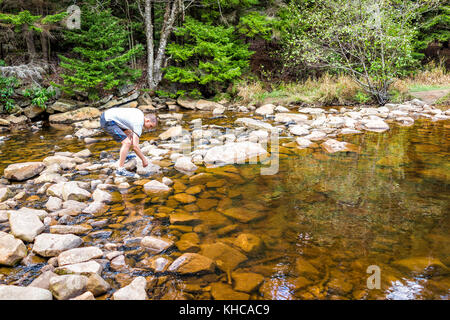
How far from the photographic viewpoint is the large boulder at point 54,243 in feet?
8.18

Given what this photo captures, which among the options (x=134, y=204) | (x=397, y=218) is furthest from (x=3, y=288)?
(x=397, y=218)

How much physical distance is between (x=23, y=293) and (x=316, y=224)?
2.58 metres

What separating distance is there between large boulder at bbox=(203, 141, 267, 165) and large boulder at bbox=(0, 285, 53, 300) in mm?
3384

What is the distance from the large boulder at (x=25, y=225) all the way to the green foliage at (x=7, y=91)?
27.5 ft

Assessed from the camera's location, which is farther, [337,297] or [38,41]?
[38,41]

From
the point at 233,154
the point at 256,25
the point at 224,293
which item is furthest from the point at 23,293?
the point at 256,25

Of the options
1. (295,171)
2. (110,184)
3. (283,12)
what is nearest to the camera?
(110,184)

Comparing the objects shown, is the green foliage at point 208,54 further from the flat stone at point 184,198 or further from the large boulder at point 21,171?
the flat stone at point 184,198

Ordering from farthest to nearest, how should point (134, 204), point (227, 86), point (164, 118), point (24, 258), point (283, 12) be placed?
1. point (227, 86)
2. point (283, 12)
3. point (164, 118)
4. point (134, 204)
5. point (24, 258)

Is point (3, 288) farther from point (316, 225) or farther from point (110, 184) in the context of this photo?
point (316, 225)

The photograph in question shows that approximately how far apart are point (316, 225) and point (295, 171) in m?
1.70

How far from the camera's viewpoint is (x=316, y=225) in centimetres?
296

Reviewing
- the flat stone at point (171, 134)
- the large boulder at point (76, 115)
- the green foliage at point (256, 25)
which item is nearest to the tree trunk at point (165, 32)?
the green foliage at point (256, 25)

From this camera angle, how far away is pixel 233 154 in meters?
5.17
